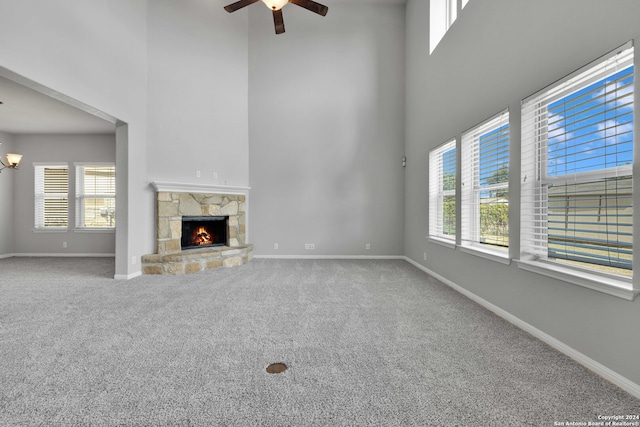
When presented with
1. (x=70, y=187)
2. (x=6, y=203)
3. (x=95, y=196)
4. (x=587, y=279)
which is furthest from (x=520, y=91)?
(x=6, y=203)

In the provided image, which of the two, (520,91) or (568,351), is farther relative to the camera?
(520,91)

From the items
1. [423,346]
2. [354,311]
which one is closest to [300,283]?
[354,311]

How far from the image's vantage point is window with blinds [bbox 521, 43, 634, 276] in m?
1.69

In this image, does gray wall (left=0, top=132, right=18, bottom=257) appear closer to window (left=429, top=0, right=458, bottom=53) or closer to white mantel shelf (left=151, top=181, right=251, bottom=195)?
white mantel shelf (left=151, top=181, right=251, bottom=195)

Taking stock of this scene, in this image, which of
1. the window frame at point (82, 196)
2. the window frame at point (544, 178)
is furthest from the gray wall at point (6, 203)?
the window frame at point (544, 178)

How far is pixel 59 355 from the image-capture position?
200 cm

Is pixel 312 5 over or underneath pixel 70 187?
over

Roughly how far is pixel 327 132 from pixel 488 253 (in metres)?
3.88

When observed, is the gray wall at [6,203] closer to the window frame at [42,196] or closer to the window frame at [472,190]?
the window frame at [42,196]

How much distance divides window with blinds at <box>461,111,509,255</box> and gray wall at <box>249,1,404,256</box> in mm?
2284

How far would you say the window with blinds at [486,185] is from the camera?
2.85m

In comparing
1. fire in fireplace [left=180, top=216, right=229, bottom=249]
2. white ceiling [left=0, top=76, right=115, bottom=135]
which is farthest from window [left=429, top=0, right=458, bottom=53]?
white ceiling [left=0, top=76, right=115, bottom=135]

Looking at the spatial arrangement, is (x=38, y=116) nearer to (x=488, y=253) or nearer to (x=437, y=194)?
(x=437, y=194)

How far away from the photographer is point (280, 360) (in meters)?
1.91
